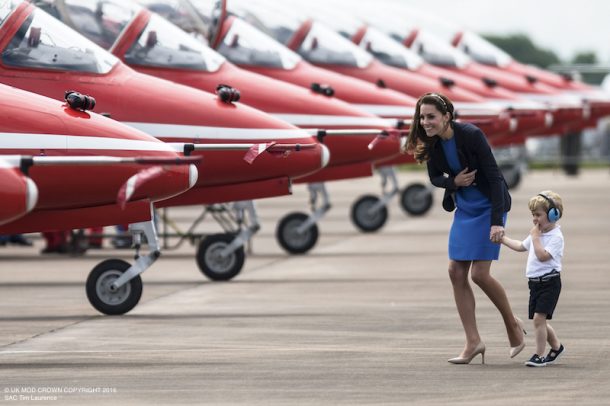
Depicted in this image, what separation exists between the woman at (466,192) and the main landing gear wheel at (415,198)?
1899 cm

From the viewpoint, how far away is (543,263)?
1133 cm

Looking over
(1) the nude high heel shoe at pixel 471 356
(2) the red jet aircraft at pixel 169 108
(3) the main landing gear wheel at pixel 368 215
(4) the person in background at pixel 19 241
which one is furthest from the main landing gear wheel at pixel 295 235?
(1) the nude high heel shoe at pixel 471 356

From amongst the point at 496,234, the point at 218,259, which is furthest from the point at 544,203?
the point at 218,259

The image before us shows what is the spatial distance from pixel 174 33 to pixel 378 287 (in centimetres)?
320

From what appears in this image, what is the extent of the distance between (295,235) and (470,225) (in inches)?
425

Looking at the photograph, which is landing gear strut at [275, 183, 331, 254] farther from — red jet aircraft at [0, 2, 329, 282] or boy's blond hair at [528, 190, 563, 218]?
boy's blond hair at [528, 190, 563, 218]

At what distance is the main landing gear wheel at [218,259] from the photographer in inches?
710

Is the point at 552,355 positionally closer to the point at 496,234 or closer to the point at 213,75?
the point at 496,234

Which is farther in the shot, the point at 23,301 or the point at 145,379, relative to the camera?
the point at 23,301

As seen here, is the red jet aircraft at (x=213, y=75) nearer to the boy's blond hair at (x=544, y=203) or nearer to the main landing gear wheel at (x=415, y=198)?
the boy's blond hair at (x=544, y=203)

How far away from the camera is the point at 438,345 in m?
12.4

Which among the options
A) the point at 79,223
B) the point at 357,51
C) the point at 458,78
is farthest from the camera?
the point at 458,78

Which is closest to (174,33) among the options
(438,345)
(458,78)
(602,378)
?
Result: (438,345)

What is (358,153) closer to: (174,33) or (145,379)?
(174,33)
